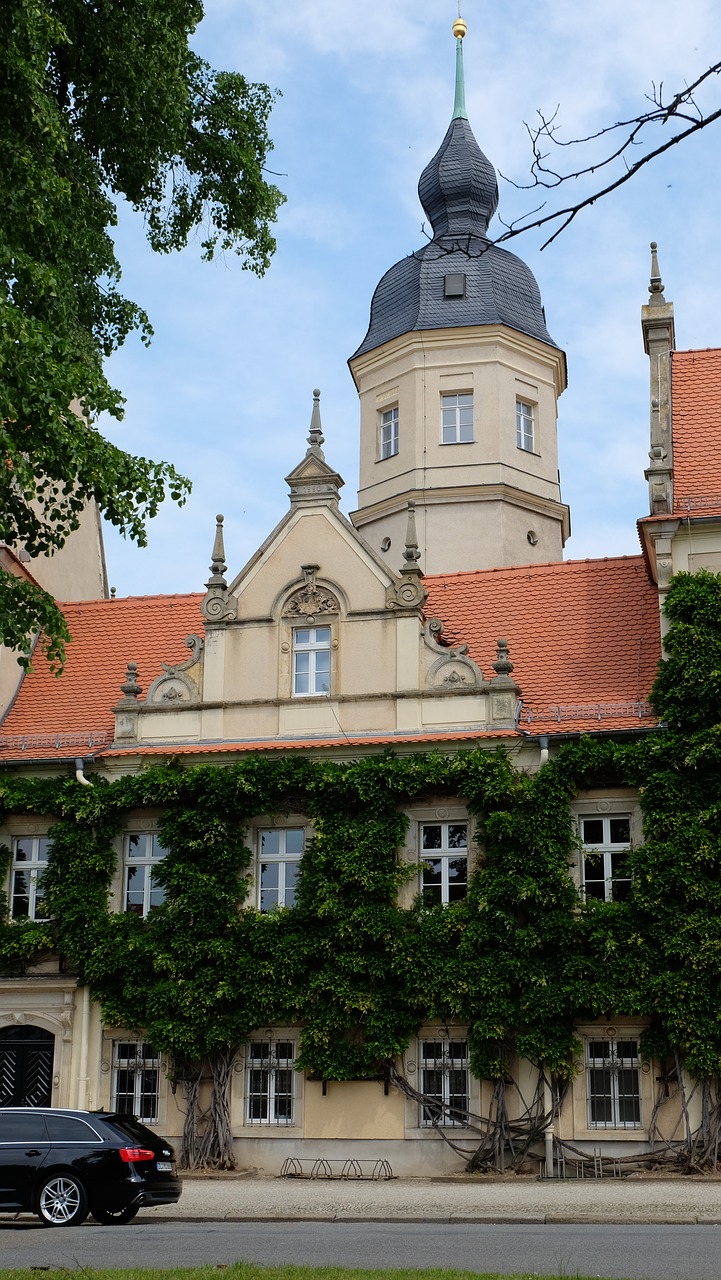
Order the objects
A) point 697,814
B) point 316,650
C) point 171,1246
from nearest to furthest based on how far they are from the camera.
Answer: point 171,1246, point 697,814, point 316,650

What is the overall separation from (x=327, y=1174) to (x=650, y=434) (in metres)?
13.1

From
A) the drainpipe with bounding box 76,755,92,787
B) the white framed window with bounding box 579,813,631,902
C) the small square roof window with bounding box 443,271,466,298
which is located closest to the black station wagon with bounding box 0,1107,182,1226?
the white framed window with bounding box 579,813,631,902

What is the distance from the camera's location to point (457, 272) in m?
35.7

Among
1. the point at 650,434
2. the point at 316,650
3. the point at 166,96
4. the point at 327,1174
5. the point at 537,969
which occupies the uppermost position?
the point at 166,96

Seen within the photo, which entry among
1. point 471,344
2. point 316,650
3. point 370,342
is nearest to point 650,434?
point 316,650

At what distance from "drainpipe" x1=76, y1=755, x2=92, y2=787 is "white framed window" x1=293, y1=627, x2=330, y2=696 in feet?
12.4

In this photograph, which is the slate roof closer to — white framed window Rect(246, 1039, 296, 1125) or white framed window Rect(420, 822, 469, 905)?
white framed window Rect(420, 822, 469, 905)

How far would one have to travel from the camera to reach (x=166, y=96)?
787 inches

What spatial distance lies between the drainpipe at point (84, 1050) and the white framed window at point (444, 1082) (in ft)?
17.8

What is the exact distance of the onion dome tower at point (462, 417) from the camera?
33656 millimetres

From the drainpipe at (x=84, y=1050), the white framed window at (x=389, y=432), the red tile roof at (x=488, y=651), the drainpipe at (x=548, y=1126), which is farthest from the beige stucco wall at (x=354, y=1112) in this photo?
the white framed window at (x=389, y=432)

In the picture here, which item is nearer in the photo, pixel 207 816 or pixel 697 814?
pixel 697 814

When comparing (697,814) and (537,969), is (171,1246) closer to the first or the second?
(537,969)

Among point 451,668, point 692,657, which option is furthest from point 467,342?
point 692,657
